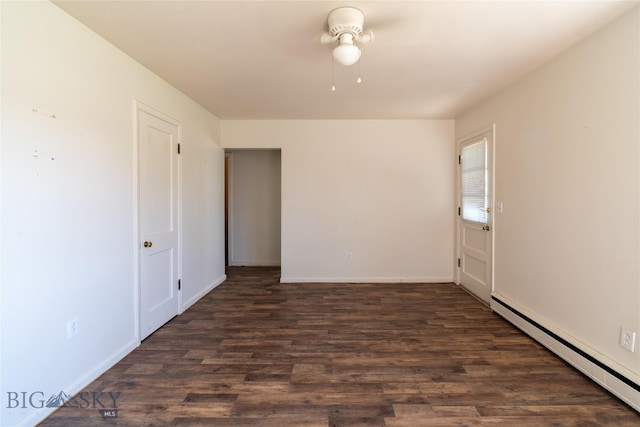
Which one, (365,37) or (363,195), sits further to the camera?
(363,195)

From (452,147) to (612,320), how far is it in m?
2.89

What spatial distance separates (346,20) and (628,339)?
8.59ft

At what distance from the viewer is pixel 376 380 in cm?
196

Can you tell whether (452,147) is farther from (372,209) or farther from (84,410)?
(84,410)

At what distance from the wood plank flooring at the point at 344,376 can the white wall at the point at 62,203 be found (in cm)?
30

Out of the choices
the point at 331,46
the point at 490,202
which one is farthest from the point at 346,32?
the point at 490,202

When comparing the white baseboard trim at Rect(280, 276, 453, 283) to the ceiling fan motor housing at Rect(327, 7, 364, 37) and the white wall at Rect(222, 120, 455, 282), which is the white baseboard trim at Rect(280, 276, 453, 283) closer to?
the white wall at Rect(222, 120, 455, 282)

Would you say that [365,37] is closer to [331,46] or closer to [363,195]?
[331,46]

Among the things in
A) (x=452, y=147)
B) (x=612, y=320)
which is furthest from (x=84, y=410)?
(x=452, y=147)

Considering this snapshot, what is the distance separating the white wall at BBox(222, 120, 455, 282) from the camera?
4.20m

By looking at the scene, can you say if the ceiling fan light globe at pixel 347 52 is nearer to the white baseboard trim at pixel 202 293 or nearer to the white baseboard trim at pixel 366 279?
the white baseboard trim at pixel 202 293

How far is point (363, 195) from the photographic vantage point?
167 inches

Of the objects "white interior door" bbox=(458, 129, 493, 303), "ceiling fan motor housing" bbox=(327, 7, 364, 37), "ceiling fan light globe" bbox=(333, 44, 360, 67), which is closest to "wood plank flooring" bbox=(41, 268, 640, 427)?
"white interior door" bbox=(458, 129, 493, 303)

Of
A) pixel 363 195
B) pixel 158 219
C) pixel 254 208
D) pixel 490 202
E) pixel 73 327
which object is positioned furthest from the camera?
pixel 254 208
